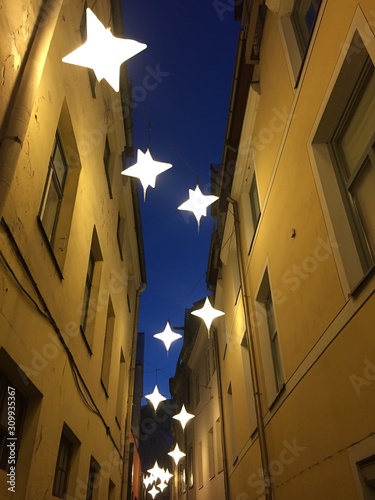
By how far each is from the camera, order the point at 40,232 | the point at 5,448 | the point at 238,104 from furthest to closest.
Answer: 1. the point at 238,104
2. the point at 40,232
3. the point at 5,448

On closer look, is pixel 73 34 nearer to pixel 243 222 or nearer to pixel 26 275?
pixel 26 275

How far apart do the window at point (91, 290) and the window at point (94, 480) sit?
2.49m

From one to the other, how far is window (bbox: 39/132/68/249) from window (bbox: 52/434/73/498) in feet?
10.1

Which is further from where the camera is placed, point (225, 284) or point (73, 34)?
point (225, 284)

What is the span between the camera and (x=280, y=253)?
694cm

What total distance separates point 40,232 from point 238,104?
640cm

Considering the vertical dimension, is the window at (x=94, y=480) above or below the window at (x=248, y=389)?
below

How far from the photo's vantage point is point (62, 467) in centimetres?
649

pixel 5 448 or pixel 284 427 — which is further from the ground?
pixel 284 427

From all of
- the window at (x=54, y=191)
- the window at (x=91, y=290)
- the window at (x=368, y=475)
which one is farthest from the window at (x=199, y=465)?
the window at (x=368, y=475)

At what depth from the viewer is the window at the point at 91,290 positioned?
319 inches

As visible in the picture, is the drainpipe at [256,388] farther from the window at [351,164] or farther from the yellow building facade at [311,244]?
the window at [351,164]

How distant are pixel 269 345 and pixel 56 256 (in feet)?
14.6

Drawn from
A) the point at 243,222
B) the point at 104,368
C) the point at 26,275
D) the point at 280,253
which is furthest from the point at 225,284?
the point at 26,275
